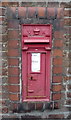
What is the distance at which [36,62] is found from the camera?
214 centimetres

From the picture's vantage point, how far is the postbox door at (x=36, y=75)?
2.13m

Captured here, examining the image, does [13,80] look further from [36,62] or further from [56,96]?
[56,96]

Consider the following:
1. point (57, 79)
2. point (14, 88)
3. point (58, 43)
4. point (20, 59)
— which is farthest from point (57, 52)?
point (14, 88)

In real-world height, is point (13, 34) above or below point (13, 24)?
below

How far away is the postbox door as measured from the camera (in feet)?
7.00

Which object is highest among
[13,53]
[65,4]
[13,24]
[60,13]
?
[65,4]

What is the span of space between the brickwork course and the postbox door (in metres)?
0.10

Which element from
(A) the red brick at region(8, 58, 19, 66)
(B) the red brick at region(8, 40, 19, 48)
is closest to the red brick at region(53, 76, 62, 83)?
(A) the red brick at region(8, 58, 19, 66)

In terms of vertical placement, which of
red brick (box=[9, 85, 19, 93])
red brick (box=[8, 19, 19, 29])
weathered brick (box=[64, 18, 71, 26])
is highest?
weathered brick (box=[64, 18, 71, 26])

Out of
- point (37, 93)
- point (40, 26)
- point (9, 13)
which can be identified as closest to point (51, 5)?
point (40, 26)

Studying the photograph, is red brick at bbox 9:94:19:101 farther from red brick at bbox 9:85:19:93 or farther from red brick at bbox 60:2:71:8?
red brick at bbox 60:2:71:8

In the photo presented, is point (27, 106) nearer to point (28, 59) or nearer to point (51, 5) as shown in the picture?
point (28, 59)

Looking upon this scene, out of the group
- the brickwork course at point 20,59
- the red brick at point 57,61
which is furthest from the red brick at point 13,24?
the red brick at point 57,61

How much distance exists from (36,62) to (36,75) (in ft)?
0.53
